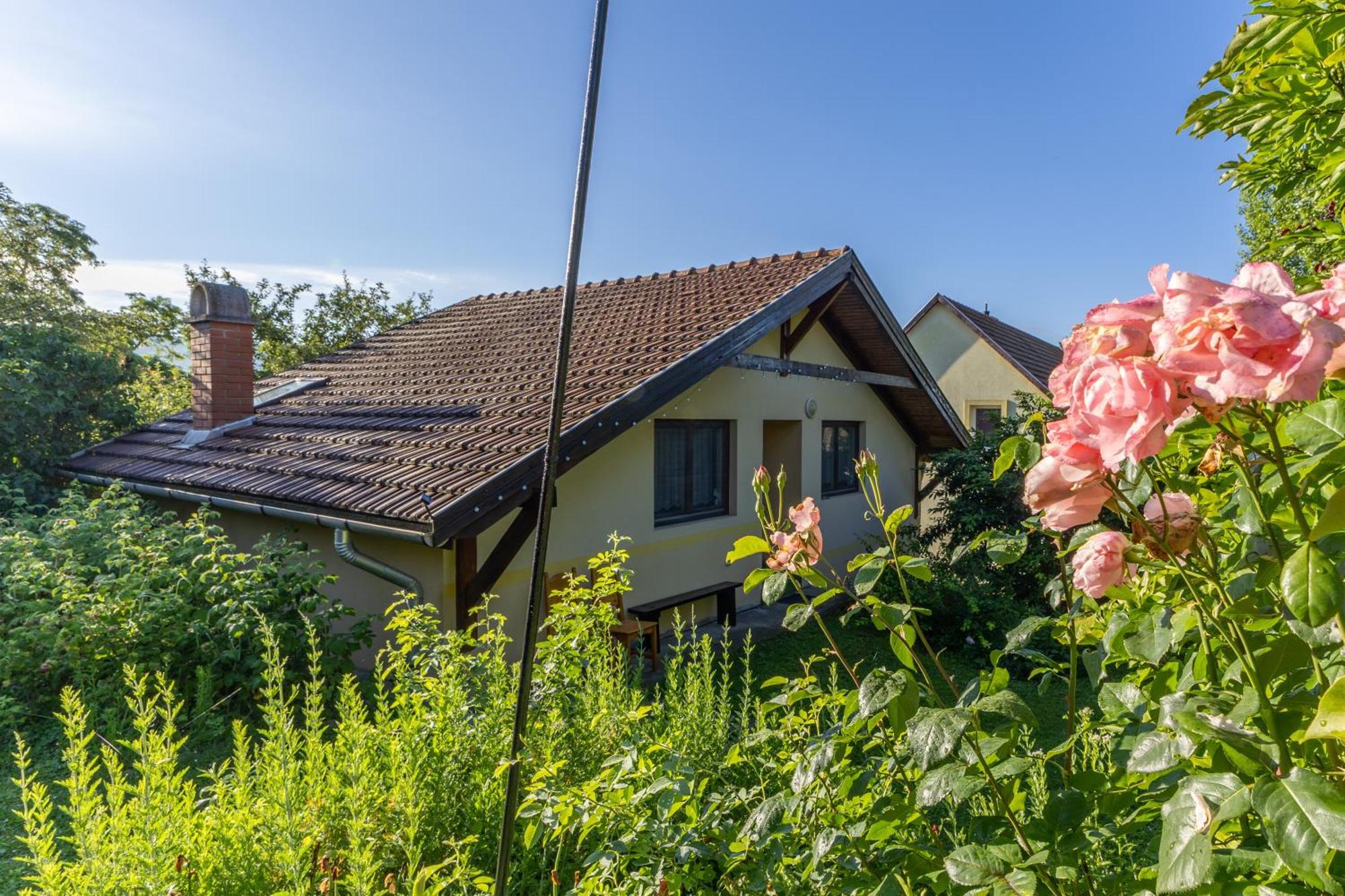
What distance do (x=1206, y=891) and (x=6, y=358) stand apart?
11.8 meters

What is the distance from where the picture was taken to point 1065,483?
2.84ft

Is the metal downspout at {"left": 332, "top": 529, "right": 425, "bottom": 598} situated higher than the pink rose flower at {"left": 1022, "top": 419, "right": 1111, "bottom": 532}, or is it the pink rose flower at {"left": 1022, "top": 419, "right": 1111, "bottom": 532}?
the pink rose flower at {"left": 1022, "top": 419, "right": 1111, "bottom": 532}

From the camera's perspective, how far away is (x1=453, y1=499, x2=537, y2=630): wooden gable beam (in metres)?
5.16

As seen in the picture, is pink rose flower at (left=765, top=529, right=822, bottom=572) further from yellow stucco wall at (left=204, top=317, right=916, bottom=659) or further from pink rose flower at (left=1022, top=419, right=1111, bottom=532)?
yellow stucco wall at (left=204, top=317, right=916, bottom=659)

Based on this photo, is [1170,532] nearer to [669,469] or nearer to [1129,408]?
[1129,408]

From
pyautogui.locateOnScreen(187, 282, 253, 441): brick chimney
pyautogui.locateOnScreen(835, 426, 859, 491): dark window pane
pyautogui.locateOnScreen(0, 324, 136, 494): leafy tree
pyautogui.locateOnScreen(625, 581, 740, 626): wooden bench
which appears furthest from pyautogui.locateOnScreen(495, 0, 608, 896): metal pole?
pyautogui.locateOnScreen(0, 324, 136, 494): leafy tree

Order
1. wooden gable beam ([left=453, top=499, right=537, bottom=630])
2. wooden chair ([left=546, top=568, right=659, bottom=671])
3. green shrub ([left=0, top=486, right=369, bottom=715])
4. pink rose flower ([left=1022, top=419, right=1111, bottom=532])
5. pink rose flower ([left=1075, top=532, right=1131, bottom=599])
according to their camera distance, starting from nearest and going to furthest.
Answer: pink rose flower ([left=1022, top=419, right=1111, bottom=532]) < pink rose flower ([left=1075, top=532, right=1131, bottom=599]) < green shrub ([left=0, top=486, right=369, bottom=715]) < wooden gable beam ([left=453, top=499, right=537, bottom=630]) < wooden chair ([left=546, top=568, right=659, bottom=671])

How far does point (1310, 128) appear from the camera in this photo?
1.99m

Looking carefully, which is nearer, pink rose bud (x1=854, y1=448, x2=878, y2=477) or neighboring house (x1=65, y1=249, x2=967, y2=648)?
pink rose bud (x1=854, y1=448, x2=878, y2=477)

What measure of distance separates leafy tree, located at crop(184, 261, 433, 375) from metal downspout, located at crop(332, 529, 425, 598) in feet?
51.3

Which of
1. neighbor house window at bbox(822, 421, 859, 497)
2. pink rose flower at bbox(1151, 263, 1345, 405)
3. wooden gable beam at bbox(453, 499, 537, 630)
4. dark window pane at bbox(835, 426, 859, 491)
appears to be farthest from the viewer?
dark window pane at bbox(835, 426, 859, 491)

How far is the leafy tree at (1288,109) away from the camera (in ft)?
5.22

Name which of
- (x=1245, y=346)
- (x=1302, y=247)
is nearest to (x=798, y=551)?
(x=1245, y=346)

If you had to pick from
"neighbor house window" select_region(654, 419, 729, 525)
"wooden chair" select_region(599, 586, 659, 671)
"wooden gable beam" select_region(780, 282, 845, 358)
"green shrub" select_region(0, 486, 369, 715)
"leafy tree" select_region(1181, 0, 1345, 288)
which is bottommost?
"wooden chair" select_region(599, 586, 659, 671)
